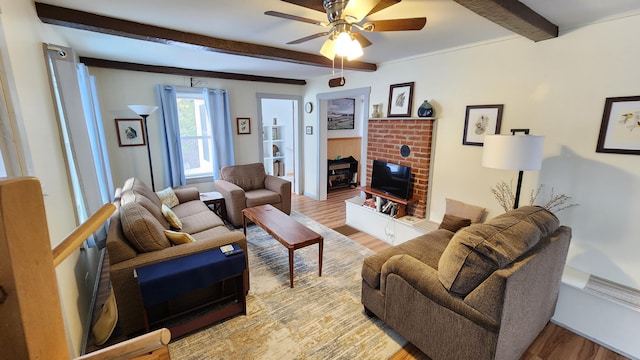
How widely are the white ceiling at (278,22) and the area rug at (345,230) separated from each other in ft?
7.58

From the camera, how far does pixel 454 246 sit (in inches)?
63.6

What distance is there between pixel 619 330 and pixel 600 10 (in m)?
2.23

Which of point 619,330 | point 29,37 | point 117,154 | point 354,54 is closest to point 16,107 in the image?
point 29,37

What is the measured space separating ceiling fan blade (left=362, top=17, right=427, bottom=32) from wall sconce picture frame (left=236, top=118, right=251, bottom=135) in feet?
11.7

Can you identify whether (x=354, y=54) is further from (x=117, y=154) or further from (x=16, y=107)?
(x=117, y=154)

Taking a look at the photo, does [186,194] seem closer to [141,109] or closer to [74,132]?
[141,109]

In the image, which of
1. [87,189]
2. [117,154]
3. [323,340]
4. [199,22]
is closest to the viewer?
[323,340]

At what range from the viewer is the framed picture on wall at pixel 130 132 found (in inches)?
152

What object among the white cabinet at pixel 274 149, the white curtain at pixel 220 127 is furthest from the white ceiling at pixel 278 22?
the white cabinet at pixel 274 149

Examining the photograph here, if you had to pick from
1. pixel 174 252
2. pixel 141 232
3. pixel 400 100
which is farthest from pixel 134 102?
pixel 400 100

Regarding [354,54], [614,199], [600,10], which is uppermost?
[600,10]

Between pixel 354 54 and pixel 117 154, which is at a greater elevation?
pixel 354 54

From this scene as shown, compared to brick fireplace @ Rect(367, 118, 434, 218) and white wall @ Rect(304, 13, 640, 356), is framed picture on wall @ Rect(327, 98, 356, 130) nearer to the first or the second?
brick fireplace @ Rect(367, 118, 434, 218)

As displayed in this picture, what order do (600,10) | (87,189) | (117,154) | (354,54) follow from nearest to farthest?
1. (354,54)
2. (600,10)
3. (87,189)
4. (117,154)
